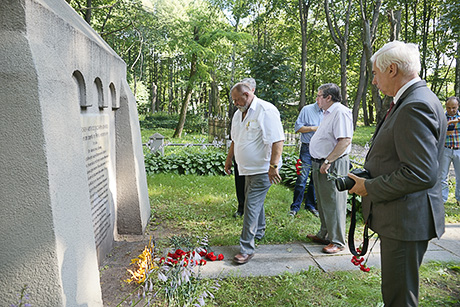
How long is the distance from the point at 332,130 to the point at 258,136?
3.00ft

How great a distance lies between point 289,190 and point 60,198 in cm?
580

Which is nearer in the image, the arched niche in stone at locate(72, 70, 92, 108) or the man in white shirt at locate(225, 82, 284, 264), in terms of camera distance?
the arched niche in stone at locate(72, 70, 92, 108)

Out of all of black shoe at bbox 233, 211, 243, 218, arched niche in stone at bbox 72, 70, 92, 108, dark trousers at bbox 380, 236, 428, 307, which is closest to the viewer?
dark trousers at bbox 380, 236, 428, 307

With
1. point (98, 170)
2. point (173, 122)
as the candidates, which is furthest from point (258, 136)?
point (173, 122)

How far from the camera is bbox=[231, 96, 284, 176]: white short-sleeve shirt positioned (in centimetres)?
376

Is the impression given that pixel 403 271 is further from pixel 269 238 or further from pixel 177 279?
pixel 269 238

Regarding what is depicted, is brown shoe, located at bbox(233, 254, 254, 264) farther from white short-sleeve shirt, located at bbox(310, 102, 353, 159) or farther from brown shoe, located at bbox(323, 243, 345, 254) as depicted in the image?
white short-sleeve shirt, located at bbox(310, 102, 353, 159)

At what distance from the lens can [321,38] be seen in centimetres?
2464

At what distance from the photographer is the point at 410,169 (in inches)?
72.0

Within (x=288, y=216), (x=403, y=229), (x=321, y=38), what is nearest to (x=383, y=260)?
(x=403, y=229)

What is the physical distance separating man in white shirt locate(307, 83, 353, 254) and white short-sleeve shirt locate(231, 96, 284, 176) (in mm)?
586

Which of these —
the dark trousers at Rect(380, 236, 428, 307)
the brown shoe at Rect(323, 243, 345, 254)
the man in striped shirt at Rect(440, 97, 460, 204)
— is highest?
the man in striped shirt at Rect(440, 97, 460, 204)

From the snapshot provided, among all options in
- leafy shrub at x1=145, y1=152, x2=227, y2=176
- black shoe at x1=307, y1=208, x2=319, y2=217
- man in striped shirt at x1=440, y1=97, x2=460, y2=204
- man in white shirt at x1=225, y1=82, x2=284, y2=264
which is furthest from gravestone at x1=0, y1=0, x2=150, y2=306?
man in striped shirt at x1=440, y1=97, x2=460, y2=204

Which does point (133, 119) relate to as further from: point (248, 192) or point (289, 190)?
point (289, 190)
